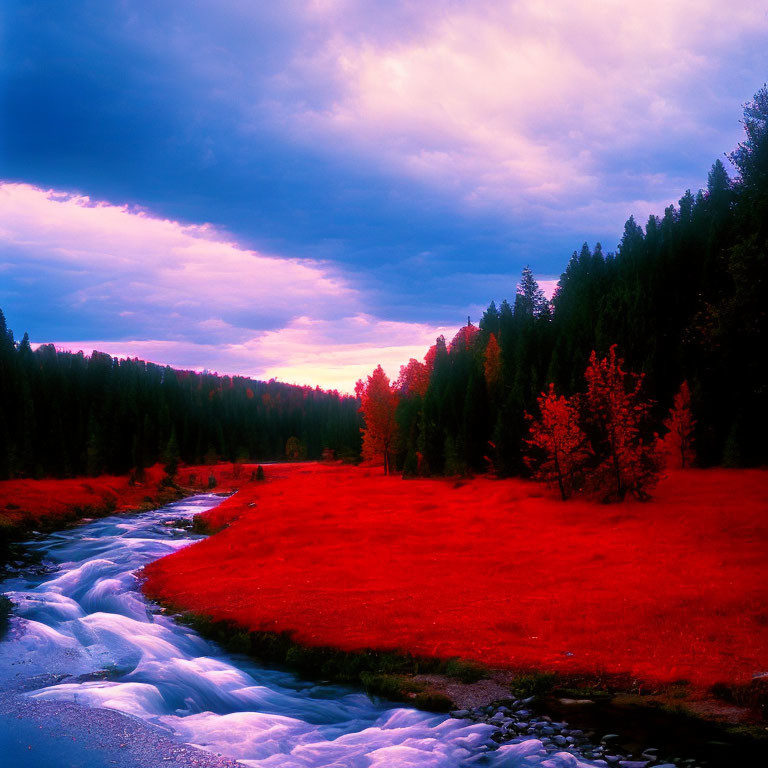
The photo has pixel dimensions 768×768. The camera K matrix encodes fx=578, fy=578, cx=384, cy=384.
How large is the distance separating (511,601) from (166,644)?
33.0 ft

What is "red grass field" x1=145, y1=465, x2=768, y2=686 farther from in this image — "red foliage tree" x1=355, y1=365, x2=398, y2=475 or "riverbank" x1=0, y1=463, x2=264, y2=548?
"red foliage tree" x1=355, y1=365, x2=398, y2=475

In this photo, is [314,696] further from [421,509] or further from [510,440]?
[510,440]

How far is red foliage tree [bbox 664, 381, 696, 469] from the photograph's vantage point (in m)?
57.3

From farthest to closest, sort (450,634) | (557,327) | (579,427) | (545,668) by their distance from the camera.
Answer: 1. (557,327)
2. (579,427)
3. (450,634)
4. (545,668)

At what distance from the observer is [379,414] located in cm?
7350

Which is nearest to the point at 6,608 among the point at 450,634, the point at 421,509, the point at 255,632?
the point at 255,632

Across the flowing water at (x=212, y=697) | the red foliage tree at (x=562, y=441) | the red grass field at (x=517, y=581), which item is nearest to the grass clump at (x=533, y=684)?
the red grass field at (x=517, y=581)

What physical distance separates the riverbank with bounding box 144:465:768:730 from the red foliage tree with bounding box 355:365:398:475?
115ft

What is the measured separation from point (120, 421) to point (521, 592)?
89.4 m

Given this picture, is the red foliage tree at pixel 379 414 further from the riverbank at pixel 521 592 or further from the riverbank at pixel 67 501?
the riverbank at pixel 521 592

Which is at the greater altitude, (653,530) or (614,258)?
(614,258)

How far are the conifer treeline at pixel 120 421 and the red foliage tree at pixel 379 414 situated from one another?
1190 inches

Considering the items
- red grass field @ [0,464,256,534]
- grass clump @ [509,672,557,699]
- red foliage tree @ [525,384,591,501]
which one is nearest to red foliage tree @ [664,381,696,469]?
red foliage tree @ [525,384,591,501]

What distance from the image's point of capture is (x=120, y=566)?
2622cm
